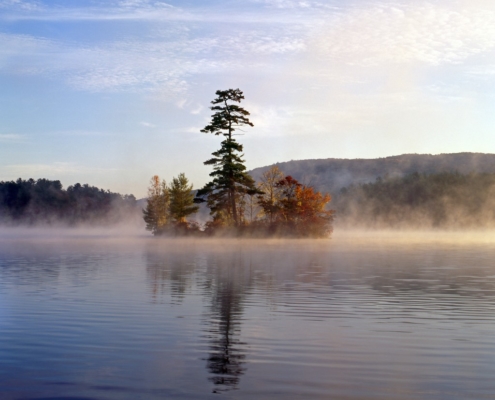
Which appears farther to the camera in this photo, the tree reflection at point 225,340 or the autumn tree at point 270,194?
the autumn tree at point 270,194

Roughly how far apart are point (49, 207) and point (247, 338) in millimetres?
148288

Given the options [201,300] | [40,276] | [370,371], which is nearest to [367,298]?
[201,300]

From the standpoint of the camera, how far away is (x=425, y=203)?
133625 mm

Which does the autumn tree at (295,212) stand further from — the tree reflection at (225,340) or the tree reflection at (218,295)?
the tree reflection at (225,340)

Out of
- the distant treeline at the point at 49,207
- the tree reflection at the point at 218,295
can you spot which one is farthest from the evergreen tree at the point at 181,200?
the distant treeline at the point at 49,207

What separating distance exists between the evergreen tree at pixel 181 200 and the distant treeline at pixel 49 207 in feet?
240

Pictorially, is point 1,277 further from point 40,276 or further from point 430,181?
point 430,181

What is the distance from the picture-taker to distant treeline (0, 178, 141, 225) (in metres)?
150

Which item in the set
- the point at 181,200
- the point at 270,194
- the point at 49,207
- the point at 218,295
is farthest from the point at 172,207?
the point at 49,207

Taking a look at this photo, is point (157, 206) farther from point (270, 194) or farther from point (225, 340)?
point (225, 340)

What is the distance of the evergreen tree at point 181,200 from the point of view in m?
83.3

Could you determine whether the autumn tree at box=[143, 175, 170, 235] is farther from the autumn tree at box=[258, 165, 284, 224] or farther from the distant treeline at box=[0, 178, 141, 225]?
the distant treeline at box=[0, 178, 141, 225]

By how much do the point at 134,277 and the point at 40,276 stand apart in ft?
12.3

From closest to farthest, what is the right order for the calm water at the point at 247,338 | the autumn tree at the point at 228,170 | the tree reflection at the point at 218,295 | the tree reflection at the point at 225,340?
the calm water at the point at 247,338 → the tree reflection at the point at 225,340 → the tree reflection at the point at 218,295 → the autumn tree at the point at 228,170
